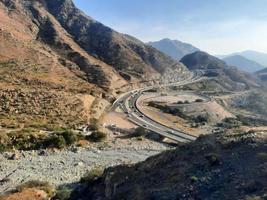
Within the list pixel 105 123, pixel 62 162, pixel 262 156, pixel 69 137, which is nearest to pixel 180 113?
pixel 105 123

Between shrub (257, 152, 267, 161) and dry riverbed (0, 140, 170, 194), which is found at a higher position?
shrub (257, 152, 267, 161)

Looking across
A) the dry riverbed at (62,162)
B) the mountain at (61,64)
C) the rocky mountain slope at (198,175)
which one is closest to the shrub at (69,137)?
the dry riverbed at (62,162)

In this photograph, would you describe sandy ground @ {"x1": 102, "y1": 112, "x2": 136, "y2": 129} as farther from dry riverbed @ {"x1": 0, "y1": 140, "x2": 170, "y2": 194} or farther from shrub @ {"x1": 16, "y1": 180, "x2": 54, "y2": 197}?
shrub @ {"x1": 16, "y1": 180, "x2": 54, "y2": 197}

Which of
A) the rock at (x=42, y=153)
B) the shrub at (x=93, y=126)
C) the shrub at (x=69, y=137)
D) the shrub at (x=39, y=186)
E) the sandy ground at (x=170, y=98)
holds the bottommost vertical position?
the rock at (x=42, y=153)

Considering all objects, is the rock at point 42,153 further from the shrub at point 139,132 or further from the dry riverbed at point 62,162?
the shrub at point 139,132

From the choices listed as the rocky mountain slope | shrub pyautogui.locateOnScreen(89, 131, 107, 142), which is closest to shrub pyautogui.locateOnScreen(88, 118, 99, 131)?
shrub pyautogui.locateOnScreen(89, 131, 107, 142)

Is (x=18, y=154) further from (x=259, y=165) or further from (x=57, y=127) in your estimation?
(x=259, y=165)

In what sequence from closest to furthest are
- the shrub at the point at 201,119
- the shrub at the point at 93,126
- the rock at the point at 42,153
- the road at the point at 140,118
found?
the rock at the point at 42,153, the shrub at the point at 93,126, the road at the point at 140,118, the shrub at the point at 201,119
